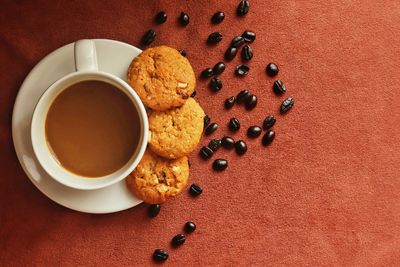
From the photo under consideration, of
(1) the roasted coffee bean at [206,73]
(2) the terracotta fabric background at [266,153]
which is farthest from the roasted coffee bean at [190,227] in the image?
(1) the roasted coffee bean at [206,73]

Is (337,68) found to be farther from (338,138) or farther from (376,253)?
(376,253)

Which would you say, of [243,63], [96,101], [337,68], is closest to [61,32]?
[96,101]

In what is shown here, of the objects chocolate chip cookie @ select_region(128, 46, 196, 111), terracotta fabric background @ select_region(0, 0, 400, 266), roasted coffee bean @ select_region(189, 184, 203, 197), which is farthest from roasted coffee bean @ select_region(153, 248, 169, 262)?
chocolate chip cookie @ select_region(128, 46, 196, 111)

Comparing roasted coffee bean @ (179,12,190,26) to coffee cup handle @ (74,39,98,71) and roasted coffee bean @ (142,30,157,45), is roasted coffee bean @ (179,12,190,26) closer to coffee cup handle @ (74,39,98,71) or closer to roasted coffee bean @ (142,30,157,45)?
roasted coffee bean @ (142,30,157,45)

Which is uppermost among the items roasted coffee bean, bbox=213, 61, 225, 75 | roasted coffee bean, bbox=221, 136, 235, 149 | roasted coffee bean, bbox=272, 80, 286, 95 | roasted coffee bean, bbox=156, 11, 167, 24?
roasted coffee bean, bbox=272, 80, 286, 95

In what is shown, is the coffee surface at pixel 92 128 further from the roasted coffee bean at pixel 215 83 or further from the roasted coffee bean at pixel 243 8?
the roasted coffee bean at pixel 243 8
